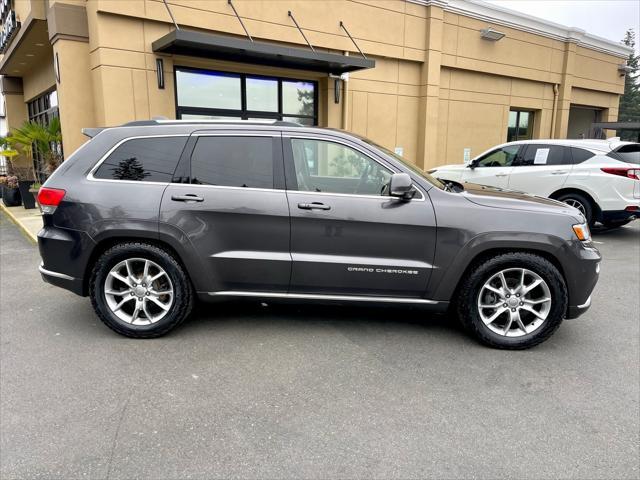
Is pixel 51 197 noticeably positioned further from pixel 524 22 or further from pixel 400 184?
pixel 524 22

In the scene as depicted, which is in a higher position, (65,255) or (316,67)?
(316,67)

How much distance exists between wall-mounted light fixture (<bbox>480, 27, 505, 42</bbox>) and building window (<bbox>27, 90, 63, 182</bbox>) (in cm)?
1266

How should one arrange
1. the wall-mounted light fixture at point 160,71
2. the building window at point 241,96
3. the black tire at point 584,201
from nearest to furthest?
the black tire at point 584,201 < the wall-mounted light fixture at point 160,71 < the building window at point 241,96

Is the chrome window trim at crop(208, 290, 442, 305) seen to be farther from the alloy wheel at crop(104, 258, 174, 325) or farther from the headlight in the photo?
the headlight

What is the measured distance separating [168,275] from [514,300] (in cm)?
298

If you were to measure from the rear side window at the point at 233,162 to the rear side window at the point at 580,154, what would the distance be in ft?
23.6

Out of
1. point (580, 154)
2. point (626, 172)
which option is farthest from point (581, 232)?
point (580, 154)

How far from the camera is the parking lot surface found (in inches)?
105

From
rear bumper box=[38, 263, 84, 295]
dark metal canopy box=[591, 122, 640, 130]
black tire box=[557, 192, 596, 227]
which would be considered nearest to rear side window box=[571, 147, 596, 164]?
black tire box=[557, 192, 596, 227]

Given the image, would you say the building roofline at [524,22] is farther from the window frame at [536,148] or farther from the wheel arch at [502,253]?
the wheel arch at [502,253]

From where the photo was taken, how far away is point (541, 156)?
31.3 feet

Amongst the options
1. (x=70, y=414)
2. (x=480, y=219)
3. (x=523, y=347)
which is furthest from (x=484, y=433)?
(x=70, y=414)

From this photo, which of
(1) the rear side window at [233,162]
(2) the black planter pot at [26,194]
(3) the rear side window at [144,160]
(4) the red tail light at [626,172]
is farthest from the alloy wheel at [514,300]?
(2) the black planter pot at [26,194]

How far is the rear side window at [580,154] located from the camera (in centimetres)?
896
